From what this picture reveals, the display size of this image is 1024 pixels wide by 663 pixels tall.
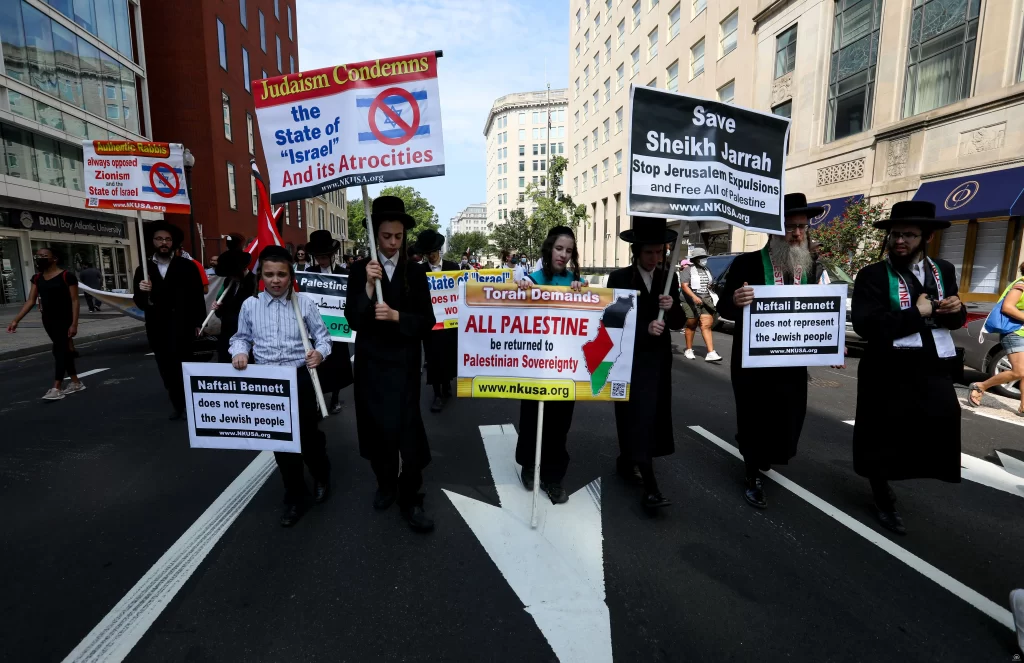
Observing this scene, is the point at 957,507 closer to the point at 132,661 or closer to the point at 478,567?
the point at 478,567

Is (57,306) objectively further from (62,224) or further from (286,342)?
(62,224)

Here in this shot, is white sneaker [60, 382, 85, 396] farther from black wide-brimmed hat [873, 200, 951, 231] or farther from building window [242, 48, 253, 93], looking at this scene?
building window [242, 48, 253, 93]

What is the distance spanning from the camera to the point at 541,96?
96625mm

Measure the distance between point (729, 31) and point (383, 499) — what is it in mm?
27394

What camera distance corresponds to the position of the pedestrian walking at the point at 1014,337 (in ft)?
17.9

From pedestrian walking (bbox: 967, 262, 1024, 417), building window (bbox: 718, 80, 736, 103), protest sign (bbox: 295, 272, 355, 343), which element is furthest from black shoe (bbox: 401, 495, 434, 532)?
building window (bbox: 718, 80, 736, 103)

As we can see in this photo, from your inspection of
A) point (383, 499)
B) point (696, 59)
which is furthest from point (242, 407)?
point (696, 59)

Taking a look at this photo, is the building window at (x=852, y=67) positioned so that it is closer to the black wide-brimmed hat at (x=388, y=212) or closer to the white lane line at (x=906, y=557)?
the white lane line at (x=906, y=557)

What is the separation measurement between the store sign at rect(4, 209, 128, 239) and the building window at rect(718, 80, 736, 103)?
28.0m

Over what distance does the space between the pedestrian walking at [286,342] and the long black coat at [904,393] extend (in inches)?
139

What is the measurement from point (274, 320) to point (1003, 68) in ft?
55.1

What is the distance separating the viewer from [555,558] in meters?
2.95

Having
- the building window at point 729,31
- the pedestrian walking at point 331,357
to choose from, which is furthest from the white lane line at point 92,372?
the building window at point 729,31

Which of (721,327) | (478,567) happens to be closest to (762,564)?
(478,567)
